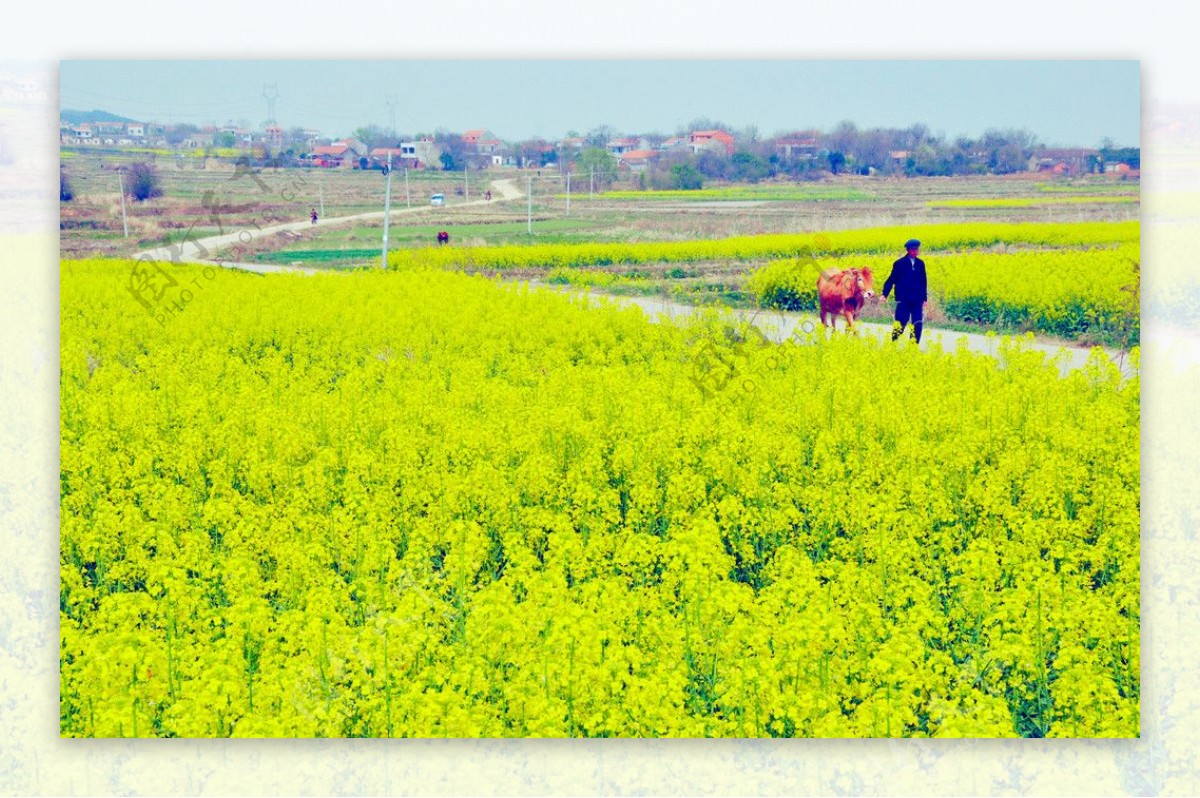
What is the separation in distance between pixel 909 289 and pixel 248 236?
3417 mm

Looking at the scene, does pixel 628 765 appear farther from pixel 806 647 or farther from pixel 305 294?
pixel 305 294

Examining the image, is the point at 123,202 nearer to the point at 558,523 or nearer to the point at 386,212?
the point at 386,212

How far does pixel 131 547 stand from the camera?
584cm

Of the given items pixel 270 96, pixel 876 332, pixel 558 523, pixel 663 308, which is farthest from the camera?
pixel 663 308

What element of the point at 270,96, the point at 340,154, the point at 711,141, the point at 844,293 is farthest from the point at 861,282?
the point at 270,96

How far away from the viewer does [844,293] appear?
24.1 feet

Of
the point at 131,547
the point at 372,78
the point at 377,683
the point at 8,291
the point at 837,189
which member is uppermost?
the point at 372,78

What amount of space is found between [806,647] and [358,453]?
251 cm

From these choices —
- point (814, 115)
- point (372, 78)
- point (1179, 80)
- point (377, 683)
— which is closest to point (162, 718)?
point (377, 683)

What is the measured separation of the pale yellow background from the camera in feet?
17.3

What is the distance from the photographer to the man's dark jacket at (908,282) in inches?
278

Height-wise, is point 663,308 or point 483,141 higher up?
point 483,141

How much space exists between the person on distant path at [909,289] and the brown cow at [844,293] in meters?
0.13

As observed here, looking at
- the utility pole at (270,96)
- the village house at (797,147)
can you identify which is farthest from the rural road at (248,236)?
the village house at (797,147)
